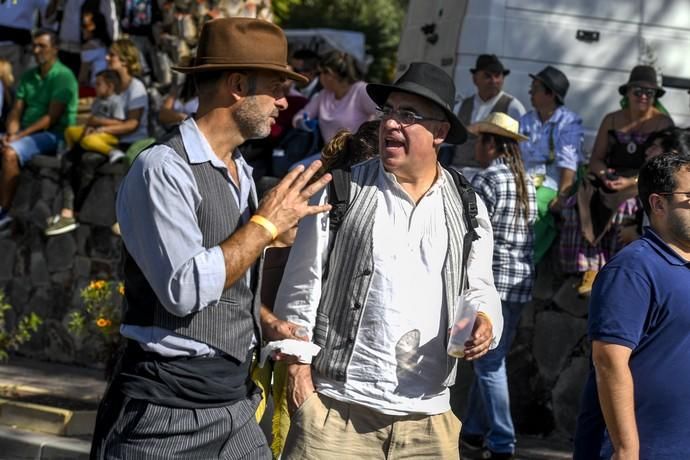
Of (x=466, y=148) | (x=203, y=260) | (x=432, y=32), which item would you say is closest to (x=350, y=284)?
A: (x=203, y=260)

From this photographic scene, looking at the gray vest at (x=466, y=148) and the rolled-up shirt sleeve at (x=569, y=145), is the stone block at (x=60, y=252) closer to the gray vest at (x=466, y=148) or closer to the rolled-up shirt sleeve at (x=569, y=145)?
the gray vest at (x=466, y=148)

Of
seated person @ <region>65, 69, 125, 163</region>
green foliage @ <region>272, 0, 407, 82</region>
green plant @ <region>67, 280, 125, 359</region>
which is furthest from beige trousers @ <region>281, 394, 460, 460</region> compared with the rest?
green foliage @ <region>272, 0, 407, 82</region>

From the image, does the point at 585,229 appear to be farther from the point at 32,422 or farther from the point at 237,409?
the point at 237,409

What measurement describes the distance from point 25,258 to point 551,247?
5081mm

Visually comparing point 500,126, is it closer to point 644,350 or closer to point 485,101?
point 485,101

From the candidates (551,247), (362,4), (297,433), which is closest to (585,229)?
(551,247)

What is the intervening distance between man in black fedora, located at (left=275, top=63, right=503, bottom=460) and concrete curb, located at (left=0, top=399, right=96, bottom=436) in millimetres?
3743

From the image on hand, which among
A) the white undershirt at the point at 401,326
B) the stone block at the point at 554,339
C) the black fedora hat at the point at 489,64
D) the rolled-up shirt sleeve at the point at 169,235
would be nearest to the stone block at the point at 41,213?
the black fedora hat at the point at 489,64

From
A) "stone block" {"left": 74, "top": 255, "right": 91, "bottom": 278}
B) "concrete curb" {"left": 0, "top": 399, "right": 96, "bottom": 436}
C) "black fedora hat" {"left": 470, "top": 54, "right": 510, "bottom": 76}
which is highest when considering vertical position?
"black fedora hat" {"left": 470, "top": 54, "right": 510, "bottom": 76}

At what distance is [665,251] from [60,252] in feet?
24.5

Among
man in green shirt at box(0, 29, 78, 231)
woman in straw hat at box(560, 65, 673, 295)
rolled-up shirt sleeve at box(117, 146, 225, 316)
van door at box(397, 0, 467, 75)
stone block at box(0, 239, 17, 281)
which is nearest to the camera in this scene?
rolled-up shirt sleeve at box(117, 146, 225, 316)

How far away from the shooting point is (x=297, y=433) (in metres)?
4.71

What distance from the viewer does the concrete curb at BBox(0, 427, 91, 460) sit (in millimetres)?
7777

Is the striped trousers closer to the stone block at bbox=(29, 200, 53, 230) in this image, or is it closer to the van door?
the van door
